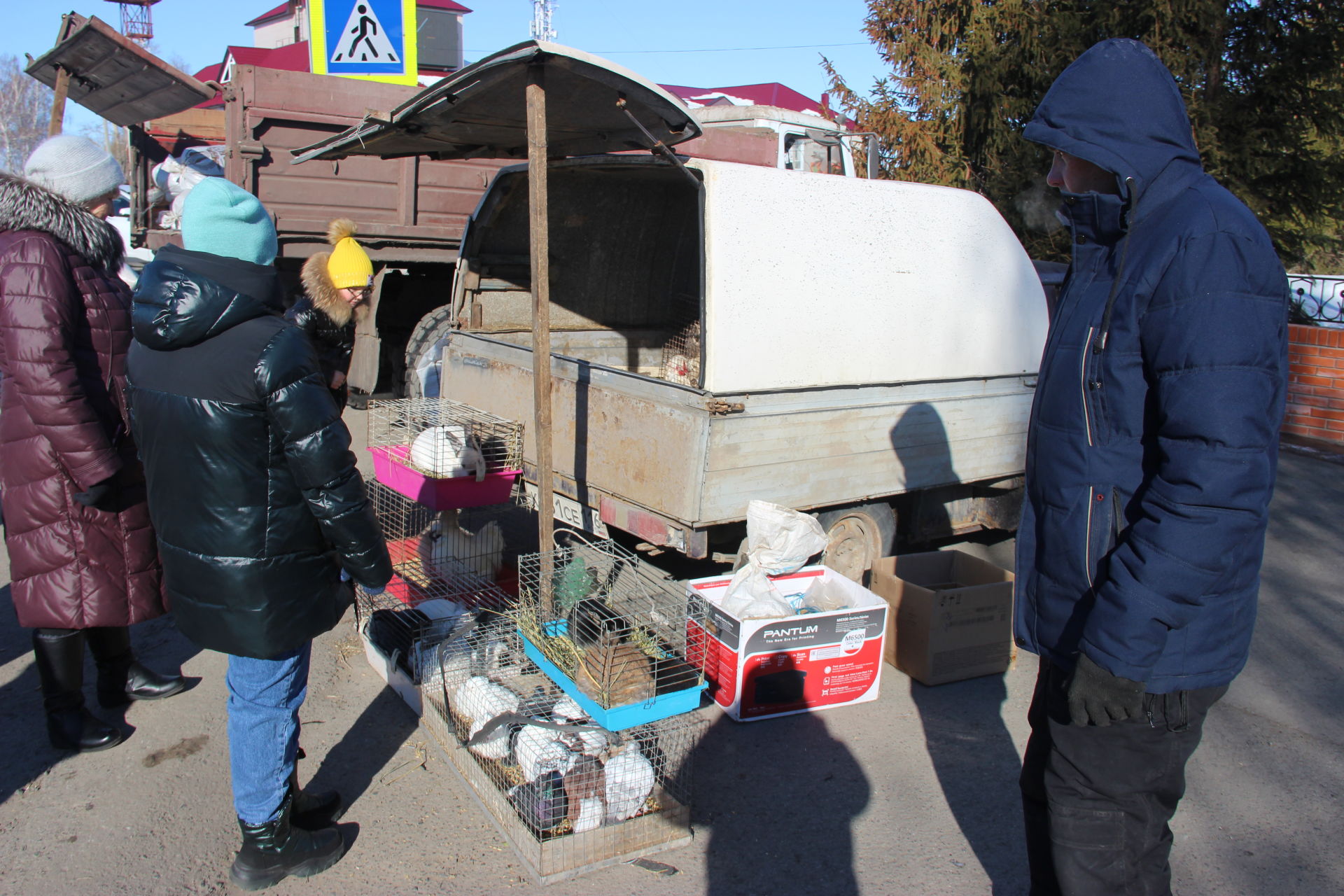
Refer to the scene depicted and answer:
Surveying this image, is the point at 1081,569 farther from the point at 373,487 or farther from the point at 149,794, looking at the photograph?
the point at 373,487

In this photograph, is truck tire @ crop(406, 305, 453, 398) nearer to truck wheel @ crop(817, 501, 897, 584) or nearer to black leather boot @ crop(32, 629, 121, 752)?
truck wheel @ crop(817, 501, 897, 584)

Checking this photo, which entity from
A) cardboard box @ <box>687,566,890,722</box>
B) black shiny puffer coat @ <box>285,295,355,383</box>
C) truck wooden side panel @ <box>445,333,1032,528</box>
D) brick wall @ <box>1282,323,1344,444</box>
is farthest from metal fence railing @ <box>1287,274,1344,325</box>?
black shiny puffer coat @ <box>285,295,355,383</box>

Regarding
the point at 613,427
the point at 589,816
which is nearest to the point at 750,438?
the point at 613,427

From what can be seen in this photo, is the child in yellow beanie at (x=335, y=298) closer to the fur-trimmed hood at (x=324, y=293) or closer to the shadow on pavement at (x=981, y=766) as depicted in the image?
the fur-trimmed hood at (x=324, y=293)

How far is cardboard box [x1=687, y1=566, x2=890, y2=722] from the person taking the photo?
384 centimetres

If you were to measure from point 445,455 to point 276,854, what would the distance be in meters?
1.79

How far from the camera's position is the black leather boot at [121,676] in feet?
12.1

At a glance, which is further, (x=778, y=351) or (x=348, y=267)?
(x=778, y=351)

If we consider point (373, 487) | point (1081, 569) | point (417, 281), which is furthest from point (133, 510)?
point (417, 281)

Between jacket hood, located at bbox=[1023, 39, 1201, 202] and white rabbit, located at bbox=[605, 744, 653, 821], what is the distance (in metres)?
2.21

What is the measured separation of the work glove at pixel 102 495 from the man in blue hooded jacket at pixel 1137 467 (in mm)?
3100

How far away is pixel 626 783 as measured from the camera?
2.99 metres

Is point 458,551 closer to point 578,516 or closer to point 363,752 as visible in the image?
point 578,516

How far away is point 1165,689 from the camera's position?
1.93m
